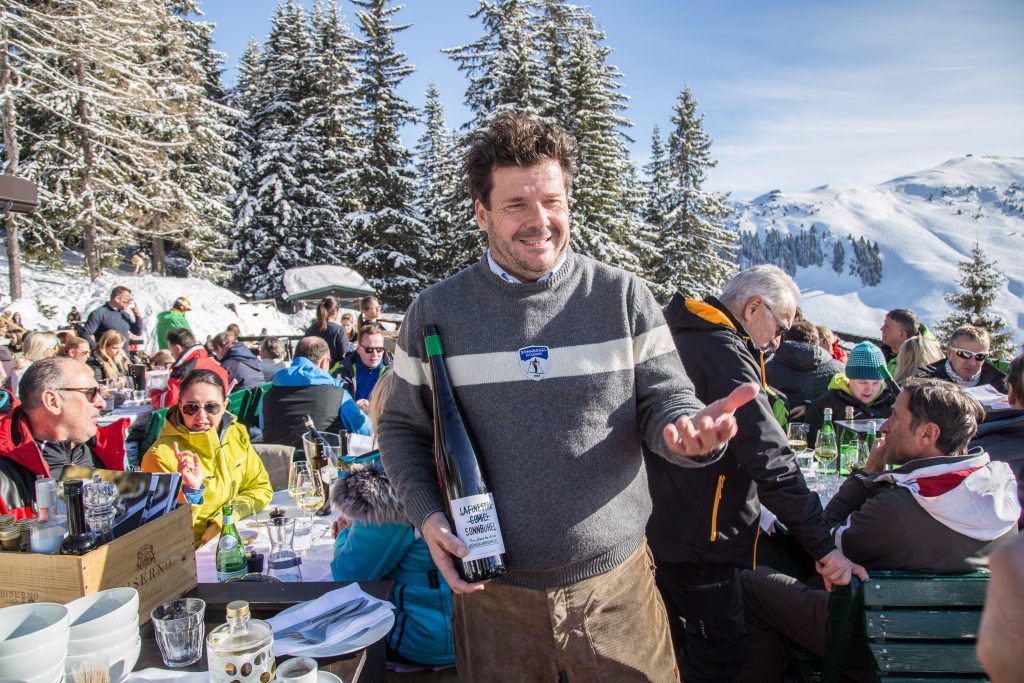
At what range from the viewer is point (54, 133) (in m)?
22.5

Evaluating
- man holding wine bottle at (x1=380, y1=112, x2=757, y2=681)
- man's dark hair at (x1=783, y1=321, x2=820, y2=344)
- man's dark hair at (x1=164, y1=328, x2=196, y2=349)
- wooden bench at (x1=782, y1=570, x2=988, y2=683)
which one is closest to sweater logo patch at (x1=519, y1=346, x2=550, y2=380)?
man holding wine bottle at (x1=380, y1=112, x2=757, y2=681)

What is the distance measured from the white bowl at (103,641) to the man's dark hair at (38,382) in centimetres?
207

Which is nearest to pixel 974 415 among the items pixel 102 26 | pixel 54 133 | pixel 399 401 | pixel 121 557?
pixel 399 401

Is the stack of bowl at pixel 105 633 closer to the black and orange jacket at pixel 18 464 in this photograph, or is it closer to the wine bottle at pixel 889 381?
the black and orange jacket at pixel 18 464

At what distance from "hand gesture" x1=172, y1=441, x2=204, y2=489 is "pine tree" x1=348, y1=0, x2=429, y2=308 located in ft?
85.2

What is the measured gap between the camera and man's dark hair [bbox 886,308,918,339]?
6.75 m

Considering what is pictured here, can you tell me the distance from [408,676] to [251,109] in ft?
124

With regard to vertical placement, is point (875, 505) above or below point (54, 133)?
below

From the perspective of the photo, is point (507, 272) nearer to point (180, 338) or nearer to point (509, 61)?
point (180, 338)

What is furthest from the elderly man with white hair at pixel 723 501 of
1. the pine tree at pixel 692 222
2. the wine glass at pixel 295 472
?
the pine tree at pixel 692 222

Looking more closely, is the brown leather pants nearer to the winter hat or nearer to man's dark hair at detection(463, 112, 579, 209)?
man's dark hair at detection(463, 112, 579, 209)

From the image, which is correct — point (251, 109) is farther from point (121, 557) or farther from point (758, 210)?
point (758, 210)

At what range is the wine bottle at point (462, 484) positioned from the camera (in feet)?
5.31

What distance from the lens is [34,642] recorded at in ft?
4.32
